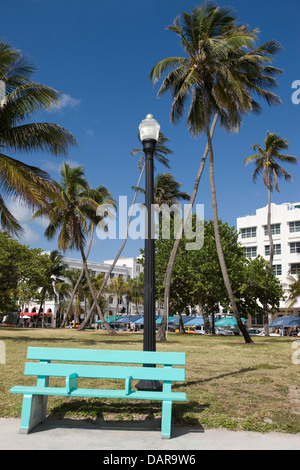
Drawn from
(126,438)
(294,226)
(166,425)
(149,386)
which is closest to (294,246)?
(294,226)

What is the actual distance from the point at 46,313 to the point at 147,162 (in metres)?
76.3

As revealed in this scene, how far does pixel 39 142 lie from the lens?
15711mm

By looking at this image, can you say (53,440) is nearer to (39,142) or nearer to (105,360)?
(105,360)

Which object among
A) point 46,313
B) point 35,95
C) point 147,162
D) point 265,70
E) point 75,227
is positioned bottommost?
point 46,313

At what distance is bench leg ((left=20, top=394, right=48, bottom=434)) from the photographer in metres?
4.74

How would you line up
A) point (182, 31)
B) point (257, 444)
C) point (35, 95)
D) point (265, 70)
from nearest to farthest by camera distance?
point (257, 444) → point (35, 95) → point (182, 31) → point (265, 70)

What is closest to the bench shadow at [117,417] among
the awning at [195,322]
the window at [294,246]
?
the awning at [195,322]

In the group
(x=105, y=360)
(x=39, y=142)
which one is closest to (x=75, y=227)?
(x=39, y=142)

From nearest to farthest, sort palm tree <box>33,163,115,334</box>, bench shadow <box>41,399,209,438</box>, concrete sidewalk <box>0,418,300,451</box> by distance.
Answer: concrete sidewalk <box>0,418,300,451</box> < bench shadow <box>41,399,209,438</box> < palm tree <box>33,163,115,334</box>

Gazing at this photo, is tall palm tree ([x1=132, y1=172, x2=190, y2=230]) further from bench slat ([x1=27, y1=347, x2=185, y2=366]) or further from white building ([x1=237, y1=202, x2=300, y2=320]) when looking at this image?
bench slat ([x1=27, y1=347, x2=185, y2=366])

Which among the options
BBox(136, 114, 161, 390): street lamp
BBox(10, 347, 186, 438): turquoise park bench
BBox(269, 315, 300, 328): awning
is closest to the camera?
BBox(10, 347, 186, 438): turquoise park bench

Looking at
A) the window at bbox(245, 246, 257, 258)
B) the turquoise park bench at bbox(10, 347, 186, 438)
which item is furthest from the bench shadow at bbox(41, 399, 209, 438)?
the window at bbox(245, 246, 257, 258)

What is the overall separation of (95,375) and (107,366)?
19cm

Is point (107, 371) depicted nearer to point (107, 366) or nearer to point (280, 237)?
point (107, 366)
